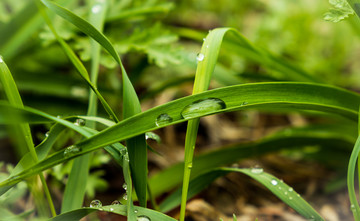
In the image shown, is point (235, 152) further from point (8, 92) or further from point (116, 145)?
point (8, 92)

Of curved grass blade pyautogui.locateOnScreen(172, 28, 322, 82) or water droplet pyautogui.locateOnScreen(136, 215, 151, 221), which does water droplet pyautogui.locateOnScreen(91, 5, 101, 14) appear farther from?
water droplet pyautogui.locateOnScreen(136, 215, 151, 221)

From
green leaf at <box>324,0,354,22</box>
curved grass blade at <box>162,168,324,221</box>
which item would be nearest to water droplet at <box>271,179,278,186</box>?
curved grass blade at <box>162,168,324,221</box>

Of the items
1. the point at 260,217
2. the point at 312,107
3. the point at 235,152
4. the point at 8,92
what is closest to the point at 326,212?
the point at 260,217

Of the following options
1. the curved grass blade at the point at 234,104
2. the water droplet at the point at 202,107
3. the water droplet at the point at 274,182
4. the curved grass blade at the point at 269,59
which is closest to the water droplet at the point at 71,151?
the curved grass blade at the point at 234,104

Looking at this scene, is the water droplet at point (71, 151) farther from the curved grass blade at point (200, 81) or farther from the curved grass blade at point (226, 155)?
the curved grass blade at point (226, 155)

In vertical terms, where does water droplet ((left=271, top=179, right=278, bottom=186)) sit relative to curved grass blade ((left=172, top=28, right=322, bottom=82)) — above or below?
below

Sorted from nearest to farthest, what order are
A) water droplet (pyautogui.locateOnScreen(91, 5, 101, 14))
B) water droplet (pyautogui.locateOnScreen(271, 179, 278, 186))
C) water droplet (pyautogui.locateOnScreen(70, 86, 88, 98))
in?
water droplet (pyautogui.locateOnScreen(271, 179, 278, 186)) < water droplet (pyautogui.locateOnScreen(91, 5, 101, 14)) < water droplet (pyautogui.locateOnScreen(70, 86, 88, 98))

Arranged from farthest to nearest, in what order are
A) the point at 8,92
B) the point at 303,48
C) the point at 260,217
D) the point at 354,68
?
the point at 354,68
the point at 303,48
the point at 260,217
the point at 8,92

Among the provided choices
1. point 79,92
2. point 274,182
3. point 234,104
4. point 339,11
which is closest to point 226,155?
point 274,182

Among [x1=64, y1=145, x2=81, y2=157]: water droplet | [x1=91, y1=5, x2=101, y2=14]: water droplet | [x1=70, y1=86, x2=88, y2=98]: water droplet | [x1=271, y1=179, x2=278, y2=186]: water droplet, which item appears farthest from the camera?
[x1=70, y1=86, x2=88, y2=98]: water droplet
